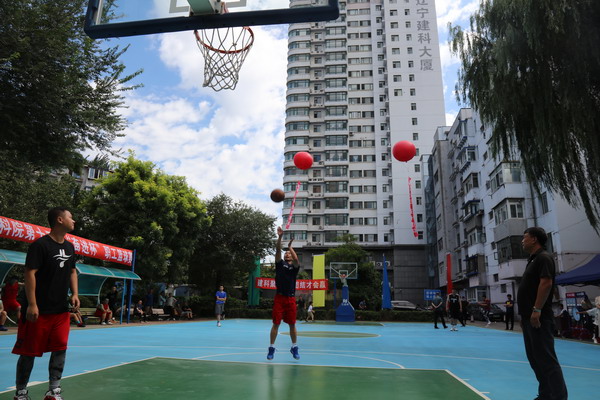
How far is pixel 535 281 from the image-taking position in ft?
15.3

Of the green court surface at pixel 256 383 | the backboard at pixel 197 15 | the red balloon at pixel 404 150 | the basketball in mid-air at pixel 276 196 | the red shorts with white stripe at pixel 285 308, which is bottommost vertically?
the green court surface at pixel 256 383

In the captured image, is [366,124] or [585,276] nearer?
[585,276]

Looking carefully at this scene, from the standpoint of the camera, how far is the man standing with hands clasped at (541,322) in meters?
4.31

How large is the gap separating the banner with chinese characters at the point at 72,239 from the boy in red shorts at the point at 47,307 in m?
7.05

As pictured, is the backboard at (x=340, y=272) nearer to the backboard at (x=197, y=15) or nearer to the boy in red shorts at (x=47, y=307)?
the backboard at (x=197, y=15)

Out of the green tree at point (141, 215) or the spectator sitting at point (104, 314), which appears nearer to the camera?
the spectator sitting at point (104, 314)

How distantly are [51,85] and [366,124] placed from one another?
56937 mm

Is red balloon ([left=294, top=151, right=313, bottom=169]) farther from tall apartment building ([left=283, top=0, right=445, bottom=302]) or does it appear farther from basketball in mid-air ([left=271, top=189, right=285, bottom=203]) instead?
tall apartment building ([left=283, top=0, right=445, bottom=302])

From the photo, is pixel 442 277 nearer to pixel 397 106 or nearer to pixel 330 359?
pixel 397 106

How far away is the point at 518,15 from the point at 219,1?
842 cm

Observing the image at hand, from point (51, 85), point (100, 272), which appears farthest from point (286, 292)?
point (100, 272)

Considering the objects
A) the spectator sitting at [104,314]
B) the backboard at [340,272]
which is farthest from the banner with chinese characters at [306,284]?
the spectator sitting at [104,314]

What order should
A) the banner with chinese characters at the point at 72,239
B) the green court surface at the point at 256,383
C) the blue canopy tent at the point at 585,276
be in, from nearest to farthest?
the green court surface at the point at 256,383
the banner with chinese characters at the point at 72,239
the blue canopy tent at the point at 585,276

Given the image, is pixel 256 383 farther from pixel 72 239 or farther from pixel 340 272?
pixel 340 272
